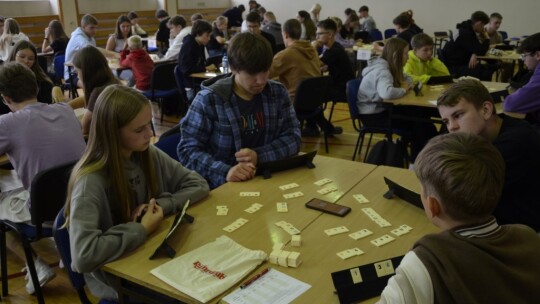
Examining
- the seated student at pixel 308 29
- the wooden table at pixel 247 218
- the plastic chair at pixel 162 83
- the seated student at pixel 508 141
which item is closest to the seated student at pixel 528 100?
the seated student at pixel 508 141

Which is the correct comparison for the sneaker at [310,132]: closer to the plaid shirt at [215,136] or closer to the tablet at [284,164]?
the plaid shirt at [215,136]

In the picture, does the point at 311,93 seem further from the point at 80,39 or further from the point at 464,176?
the point at 80,39

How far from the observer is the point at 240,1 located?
16.0m

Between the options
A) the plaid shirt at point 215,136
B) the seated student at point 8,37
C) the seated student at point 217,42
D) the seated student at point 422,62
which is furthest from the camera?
the seated student at point 217,42

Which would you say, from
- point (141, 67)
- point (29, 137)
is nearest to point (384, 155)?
point (29, 137)

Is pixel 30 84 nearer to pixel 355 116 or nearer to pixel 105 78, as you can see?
pixel 105 78

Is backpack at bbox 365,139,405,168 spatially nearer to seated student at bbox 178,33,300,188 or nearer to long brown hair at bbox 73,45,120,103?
seated student at bbox 178,33,300,188

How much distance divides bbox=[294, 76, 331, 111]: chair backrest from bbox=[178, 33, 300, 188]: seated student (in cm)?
214

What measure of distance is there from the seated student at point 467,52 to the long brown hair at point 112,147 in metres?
6.09

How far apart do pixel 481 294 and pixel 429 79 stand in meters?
4.18

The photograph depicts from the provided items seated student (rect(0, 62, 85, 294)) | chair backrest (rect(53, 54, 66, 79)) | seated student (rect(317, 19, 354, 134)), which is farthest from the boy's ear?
chair backrest (rect(53, 54, 66, 79))

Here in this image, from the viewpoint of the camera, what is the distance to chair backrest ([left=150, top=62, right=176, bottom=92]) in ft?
20.6

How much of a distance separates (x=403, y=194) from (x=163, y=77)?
5.08 metres

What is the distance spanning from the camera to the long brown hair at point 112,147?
1.77 metres
